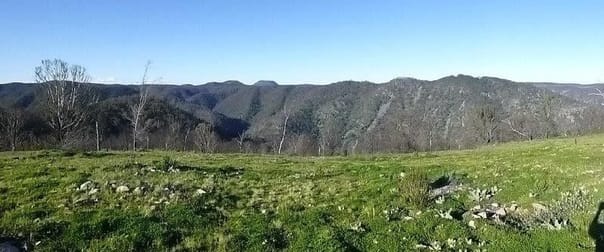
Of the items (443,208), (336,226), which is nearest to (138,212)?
(336,226)

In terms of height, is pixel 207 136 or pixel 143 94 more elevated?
pixel 143 94

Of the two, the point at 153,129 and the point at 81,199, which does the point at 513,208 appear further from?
the point at 153,129

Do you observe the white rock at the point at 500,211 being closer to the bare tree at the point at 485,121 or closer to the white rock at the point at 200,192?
the white rock at the point at 200,192

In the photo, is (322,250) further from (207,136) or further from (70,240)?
(207,136)

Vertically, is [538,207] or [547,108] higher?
[547,108]

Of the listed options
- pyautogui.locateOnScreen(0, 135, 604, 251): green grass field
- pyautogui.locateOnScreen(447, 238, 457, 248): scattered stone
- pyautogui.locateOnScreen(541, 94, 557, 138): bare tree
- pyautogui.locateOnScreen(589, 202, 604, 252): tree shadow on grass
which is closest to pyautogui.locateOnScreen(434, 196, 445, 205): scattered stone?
pyautogui.locateOnScreen(0, 135, 604, 251): green grass field

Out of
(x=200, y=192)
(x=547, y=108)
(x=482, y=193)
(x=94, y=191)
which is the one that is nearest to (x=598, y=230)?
(x=482, y=193)

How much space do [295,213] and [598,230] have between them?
323 inches

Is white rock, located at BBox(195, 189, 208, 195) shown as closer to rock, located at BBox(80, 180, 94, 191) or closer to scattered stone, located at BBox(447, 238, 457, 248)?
rock, located at BBox(80, 180, 94, 191)

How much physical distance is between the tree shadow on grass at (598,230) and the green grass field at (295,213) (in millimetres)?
173

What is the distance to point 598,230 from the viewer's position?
12953mm

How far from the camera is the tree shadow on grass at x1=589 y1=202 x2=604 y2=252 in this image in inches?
476

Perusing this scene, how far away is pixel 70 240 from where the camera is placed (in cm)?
1243

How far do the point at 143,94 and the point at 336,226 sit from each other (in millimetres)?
61431
